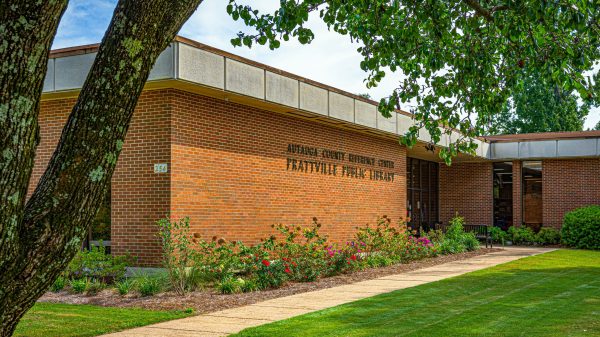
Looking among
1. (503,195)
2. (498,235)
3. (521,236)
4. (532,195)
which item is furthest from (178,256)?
(503,195)

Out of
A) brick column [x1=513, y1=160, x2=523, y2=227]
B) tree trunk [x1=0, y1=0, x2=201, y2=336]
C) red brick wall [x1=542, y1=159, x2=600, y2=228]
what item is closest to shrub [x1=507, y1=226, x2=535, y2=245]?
brick column [x1=513, y1=160, x2=523, y2=227]

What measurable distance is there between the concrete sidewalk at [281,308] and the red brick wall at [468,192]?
13.7 m

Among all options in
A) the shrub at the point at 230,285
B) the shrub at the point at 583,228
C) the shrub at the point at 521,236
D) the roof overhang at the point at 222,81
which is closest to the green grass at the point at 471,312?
the shrub at the point at 230,285

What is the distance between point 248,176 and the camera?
15109 mm

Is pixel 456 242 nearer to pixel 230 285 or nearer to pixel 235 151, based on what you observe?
pixel 235 151

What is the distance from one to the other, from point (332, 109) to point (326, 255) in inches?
158

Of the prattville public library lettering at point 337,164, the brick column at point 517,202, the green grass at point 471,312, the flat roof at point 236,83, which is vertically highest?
the flat roof at point 236,83

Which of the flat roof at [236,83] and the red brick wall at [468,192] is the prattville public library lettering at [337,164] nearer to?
the flat roof at [236,83]

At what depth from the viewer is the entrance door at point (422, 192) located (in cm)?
2719

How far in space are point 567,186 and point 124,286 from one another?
2087 cm

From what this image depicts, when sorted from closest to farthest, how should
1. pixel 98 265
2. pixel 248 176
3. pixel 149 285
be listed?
1. pixel 149 285
2. pixel 98 265
3. pixel 248 176

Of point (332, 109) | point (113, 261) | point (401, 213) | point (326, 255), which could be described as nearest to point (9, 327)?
point (113, 261)

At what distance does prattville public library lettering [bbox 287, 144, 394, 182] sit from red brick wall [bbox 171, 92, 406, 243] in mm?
141

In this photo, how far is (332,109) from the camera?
56.9ft
